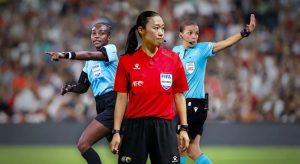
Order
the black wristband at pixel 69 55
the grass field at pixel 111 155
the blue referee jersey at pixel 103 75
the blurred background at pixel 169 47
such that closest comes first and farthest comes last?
the black wristband at pixel 69 55 < the blue referee jersey at pixel 103 75 < the grass field at pixel 111 155 < the blurred background at pixel 169 47

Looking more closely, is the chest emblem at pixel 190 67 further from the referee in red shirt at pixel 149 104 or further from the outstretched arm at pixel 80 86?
the referee in red shirt at pixel 149 104

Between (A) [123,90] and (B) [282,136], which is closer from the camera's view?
(A) [123,90]

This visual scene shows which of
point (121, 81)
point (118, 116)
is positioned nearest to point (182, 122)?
point (118, 116)

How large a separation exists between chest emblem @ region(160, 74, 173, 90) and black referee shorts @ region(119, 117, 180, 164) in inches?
14.3

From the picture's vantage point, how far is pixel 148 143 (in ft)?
27.5

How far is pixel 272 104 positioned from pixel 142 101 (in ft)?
41.0

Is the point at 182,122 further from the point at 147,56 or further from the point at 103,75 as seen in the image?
the point at 103,75

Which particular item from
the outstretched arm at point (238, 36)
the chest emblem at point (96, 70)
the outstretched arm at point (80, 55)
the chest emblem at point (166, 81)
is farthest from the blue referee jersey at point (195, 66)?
the chest emblem at point (166, 81)

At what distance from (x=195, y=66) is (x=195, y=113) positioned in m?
0.68

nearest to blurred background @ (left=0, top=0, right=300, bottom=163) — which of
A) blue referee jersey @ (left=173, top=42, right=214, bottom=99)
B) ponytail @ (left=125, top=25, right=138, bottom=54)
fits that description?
blue referee jersey @ (left=173, top=42, right=214, bottom=99)

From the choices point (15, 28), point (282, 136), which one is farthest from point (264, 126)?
point (15, 28)

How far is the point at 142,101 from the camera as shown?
8.33 metres

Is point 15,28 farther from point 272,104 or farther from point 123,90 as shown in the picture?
point 123,90

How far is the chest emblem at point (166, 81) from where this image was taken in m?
8.32
